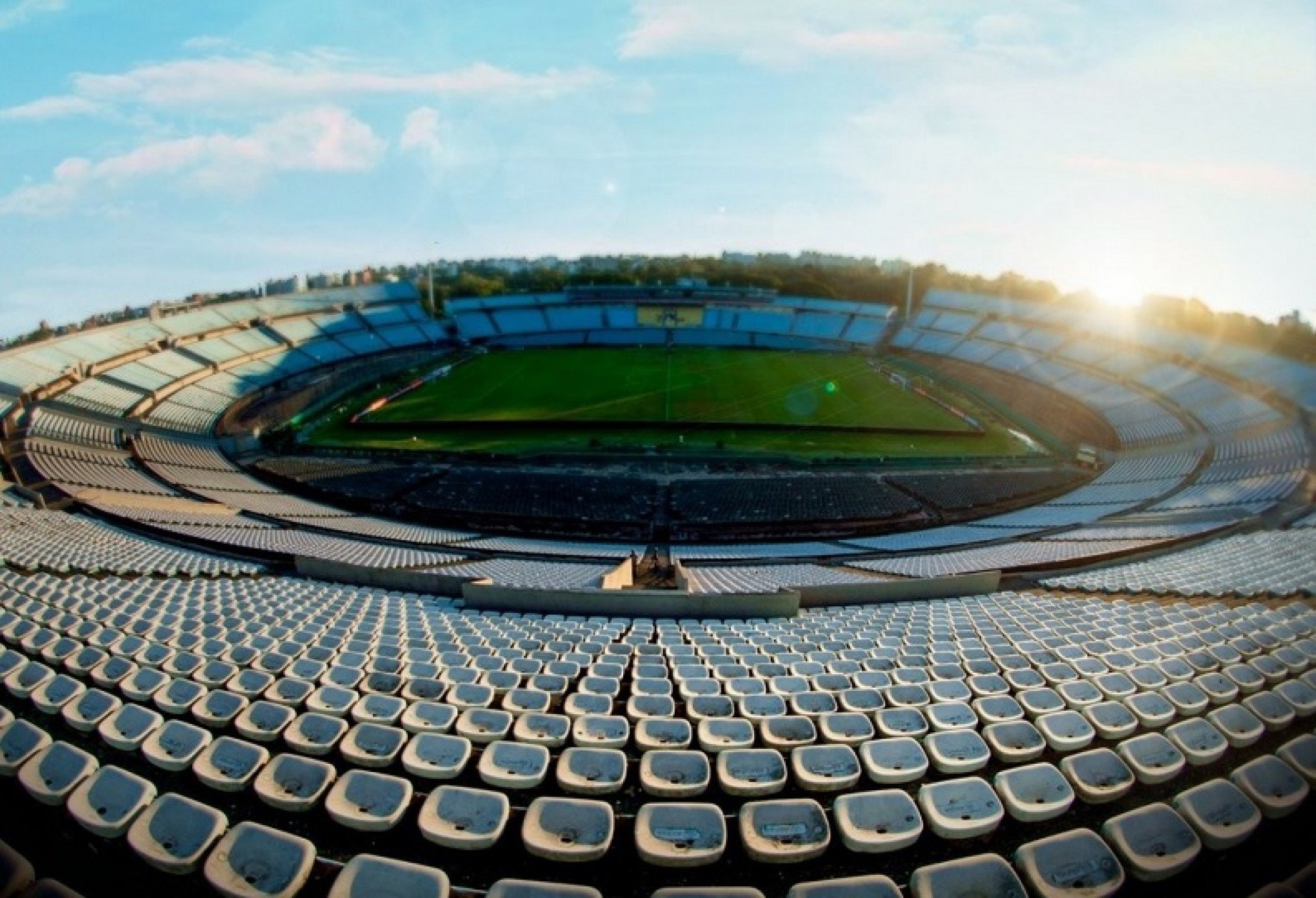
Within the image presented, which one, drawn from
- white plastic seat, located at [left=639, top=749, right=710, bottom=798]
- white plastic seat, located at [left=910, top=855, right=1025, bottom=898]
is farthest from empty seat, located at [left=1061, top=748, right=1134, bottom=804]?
white plastic seat, located at [left=639, top=749, right=710, bottom=798]

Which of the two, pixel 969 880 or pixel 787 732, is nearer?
pixel 969 880

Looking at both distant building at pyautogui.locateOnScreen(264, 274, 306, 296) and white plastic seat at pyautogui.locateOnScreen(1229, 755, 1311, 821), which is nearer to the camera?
white plastic seat at pyautogui.locateOnScreen(1229, 755, 1311, 821)

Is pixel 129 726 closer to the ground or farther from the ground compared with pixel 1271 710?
closer to the ground

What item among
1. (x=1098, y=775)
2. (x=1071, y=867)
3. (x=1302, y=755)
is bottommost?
(x=1098, y=775)

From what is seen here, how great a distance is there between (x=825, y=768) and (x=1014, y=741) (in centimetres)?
194

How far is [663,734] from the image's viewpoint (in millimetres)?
7070

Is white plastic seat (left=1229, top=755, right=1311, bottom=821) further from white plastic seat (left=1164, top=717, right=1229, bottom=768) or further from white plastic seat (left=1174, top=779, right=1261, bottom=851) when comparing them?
white plastic seat (left=1164, top=717, right=1229, bottom=768)

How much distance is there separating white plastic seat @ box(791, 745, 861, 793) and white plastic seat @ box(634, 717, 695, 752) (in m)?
1.10

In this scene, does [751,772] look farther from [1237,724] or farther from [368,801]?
[1237,724]

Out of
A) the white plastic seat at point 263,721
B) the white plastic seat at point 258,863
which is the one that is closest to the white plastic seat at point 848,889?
the white plastic seat at point 258,863

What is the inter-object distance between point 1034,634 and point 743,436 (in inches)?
1250

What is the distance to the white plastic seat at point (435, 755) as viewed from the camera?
20.4 feet

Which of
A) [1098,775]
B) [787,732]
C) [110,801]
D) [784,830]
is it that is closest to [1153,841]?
[1098,775]

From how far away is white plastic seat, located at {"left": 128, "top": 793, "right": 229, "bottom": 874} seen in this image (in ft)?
16.1
